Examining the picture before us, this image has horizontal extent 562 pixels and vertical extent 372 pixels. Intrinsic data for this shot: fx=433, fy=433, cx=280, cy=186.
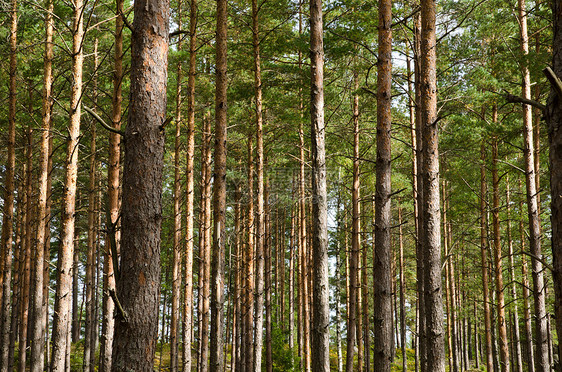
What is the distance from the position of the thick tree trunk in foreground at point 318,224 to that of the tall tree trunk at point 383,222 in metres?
0.88

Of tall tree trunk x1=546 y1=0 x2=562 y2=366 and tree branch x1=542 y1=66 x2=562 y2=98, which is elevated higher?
tree branch x1=542 y1=66 x2=562 y2=98

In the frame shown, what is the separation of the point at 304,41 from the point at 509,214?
11415 mm

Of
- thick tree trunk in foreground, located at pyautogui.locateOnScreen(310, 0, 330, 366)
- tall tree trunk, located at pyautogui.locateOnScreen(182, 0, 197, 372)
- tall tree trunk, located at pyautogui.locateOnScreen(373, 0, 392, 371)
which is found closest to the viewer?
thick tree trunk in foreground, located at pyautogui.locateOnScreen(310, 0, 330, 366)

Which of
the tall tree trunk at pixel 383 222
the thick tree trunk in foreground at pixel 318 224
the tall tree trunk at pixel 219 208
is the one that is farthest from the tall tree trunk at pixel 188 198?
the tall tree trunk at pixel 383 222

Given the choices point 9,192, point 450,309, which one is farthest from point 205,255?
point 450,309

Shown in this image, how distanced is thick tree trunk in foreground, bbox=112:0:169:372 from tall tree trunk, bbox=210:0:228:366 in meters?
5.01

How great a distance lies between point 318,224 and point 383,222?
113 centimetres

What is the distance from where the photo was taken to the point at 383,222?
7281 mm

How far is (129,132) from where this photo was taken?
3.32m

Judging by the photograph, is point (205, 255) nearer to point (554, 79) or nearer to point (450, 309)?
point (554, 79)

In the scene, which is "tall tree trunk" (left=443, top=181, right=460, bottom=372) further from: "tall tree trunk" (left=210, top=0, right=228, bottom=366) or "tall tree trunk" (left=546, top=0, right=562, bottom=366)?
"tall tree trunk" (left=546, top=0, right=562, bottom=366)

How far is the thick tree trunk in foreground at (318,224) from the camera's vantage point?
660cm

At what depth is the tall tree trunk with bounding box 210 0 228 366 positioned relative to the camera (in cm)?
830

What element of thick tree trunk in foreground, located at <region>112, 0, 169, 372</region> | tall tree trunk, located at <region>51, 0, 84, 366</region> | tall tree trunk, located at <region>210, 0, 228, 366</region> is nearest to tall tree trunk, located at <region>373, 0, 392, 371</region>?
tall tree trunk, located at <region>210, 0, 228, 366</region>
